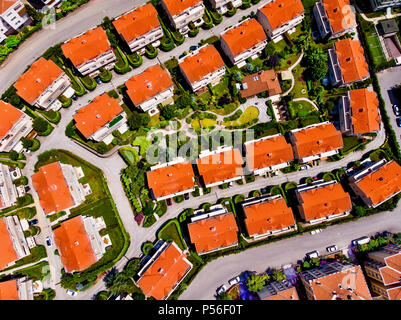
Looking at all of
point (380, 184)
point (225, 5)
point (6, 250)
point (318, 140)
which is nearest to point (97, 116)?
point (6, 250)

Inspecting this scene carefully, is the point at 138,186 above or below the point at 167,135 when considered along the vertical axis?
below

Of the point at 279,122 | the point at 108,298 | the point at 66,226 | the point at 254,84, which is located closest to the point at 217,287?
the point at 108,298

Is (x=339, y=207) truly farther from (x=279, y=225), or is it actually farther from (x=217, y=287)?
(x=217, y=287)

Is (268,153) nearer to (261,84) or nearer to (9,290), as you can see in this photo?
(261,84)

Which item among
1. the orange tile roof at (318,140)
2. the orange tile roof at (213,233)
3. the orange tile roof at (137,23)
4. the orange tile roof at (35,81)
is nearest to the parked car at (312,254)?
the orange tile roof at (213,233)

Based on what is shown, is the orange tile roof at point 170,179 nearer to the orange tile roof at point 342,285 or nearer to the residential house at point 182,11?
the orange tile roof at point 342,285

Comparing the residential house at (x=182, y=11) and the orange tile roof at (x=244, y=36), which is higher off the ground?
the residential house at (x=182, y=11)
